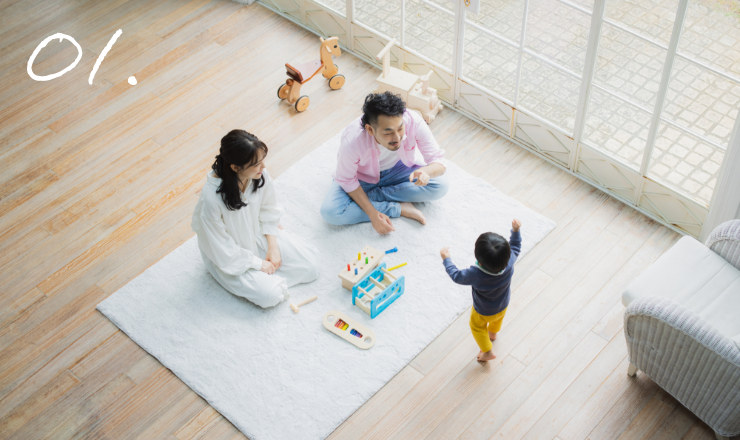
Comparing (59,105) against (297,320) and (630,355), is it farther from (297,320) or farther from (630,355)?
(630,355)

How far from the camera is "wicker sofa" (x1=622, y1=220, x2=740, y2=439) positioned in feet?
7.49

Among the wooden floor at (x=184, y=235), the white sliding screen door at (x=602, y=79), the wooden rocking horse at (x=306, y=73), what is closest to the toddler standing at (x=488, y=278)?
the wooden floor at (x=184, y=235)

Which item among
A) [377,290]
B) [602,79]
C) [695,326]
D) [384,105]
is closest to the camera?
[695,326]

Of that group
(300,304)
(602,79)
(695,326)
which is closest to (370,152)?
(300,304)

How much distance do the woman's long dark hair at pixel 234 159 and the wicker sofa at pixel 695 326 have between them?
157 centimetres

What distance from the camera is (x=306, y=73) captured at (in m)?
4.03

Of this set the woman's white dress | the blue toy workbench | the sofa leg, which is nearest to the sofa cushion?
the sofa leg

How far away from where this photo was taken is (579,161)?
3.56 meters

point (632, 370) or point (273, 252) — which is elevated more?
point (273, 252)

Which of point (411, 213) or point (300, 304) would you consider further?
point (411, 213)

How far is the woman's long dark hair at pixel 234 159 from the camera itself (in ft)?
8.52

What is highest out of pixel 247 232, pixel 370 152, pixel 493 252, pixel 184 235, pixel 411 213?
pixel 493 252

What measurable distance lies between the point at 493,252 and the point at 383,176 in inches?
46.8

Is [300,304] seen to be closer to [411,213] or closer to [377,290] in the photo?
[377,290]
